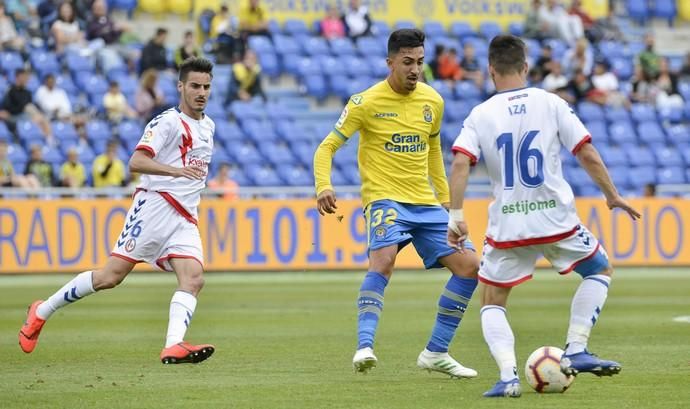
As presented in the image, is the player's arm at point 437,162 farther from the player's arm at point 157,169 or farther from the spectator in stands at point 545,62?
the spectator in stands at point 545,62

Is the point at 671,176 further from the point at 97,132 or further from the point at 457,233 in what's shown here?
Answer: the point at 457,233

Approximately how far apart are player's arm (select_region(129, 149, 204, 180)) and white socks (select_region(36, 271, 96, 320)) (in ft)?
3.43

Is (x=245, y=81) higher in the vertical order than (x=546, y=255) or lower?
higher

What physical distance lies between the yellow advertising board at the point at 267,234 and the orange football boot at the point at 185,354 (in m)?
12.2

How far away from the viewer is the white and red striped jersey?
33.1 feet

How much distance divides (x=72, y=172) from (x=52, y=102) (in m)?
2.35

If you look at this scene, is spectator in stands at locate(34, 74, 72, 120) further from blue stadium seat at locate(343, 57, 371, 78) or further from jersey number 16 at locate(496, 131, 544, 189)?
Result: jersey number 16 at locate(496, 131, 544, 189)

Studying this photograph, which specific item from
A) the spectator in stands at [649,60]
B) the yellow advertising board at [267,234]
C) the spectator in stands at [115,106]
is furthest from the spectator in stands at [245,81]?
the spectator in stands at [649,60]

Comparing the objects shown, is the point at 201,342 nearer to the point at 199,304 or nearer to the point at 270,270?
the point at 199,304

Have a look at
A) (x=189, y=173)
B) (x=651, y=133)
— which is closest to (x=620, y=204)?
(x=189, y=173)

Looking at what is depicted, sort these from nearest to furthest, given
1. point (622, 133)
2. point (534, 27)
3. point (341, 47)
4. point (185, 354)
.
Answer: point (185, 354) < point (622, 133) < point (341, 47) < point (534, 27)

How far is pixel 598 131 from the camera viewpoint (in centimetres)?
2775

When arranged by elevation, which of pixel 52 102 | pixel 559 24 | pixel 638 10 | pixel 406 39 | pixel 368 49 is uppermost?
pixel 638 10

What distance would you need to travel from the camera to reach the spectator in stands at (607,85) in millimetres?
28422
